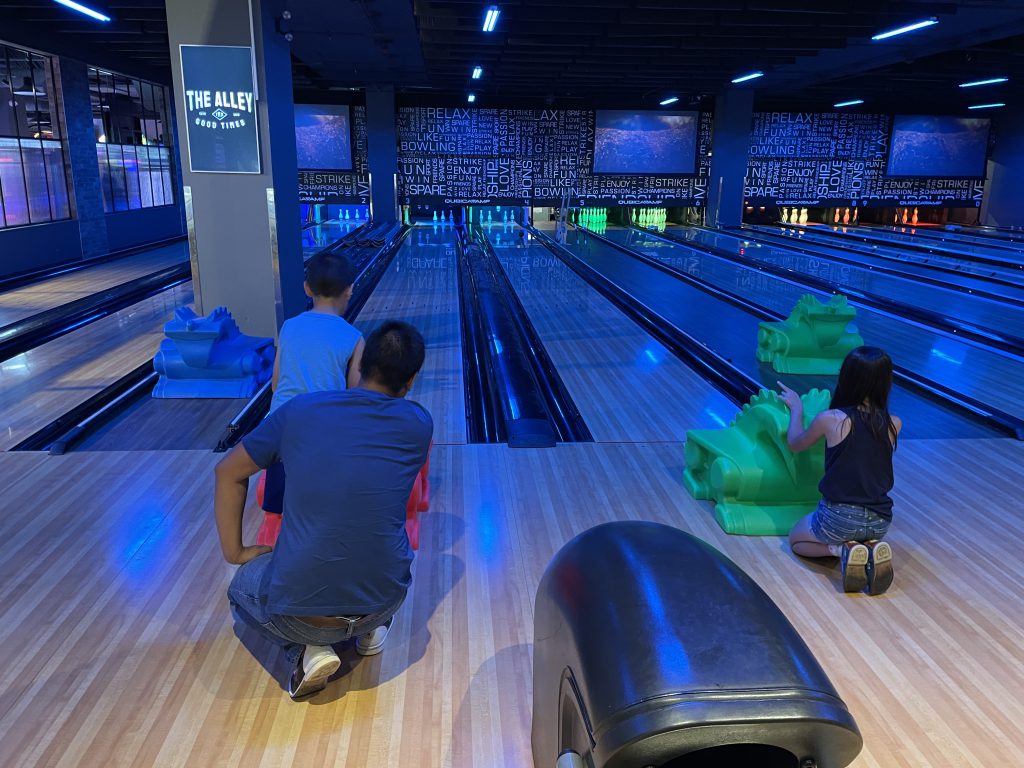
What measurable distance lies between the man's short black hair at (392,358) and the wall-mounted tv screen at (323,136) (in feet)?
50.9

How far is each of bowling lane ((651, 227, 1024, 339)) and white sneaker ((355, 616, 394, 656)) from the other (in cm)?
606

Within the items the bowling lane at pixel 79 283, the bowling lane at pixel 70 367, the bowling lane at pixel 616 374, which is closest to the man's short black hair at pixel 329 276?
the bowling lane at pixel 616 374

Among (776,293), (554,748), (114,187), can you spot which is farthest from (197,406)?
(114,187)

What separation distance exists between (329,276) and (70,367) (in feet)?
11.1

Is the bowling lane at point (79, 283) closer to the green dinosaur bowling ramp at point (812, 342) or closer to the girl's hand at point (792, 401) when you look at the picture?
the green dinosaur bowling ramp at point (812, 342)

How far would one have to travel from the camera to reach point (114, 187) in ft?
37.4

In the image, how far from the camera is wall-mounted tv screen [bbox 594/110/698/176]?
16625mm

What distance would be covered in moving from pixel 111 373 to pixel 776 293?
6.43 meters

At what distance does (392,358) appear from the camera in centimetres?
161

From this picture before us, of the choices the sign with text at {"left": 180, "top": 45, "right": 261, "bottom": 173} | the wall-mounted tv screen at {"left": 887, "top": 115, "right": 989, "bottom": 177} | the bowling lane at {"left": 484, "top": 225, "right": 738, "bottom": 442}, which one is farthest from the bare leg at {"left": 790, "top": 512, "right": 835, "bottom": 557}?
the wall-mounted tv screen at {"left": 887, "top": 115, "right": 989, "bottom": 177}

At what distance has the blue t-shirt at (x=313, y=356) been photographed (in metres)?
2.23

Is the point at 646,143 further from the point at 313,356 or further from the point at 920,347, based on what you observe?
the point at 313,356

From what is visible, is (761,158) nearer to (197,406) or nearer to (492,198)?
(492,198)

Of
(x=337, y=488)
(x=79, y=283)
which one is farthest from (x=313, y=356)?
(x=79, y=283)
